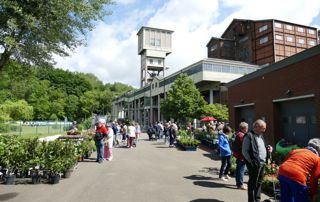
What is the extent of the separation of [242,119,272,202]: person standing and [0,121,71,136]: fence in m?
24.8

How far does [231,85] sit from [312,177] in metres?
17.1

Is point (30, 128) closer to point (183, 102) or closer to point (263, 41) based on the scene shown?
point (183, 102)

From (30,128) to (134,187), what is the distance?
33.6 m

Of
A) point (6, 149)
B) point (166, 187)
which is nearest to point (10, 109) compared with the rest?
point (6, 149)

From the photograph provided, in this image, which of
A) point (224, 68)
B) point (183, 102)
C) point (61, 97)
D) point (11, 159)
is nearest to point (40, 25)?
point (11, 159)

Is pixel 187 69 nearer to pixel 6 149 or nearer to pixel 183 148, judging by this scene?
pixel 183 148

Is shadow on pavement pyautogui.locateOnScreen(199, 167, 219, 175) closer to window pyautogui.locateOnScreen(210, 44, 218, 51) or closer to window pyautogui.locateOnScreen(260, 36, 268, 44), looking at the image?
window pyautogui.locateOnScreen(260, 36, 268, 44)

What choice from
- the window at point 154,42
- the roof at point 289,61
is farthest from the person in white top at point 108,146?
Result: the window at point 154,42

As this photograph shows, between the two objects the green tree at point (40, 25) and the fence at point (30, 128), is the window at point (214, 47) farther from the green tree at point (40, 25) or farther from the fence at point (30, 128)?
the green tree at point (40, 25)

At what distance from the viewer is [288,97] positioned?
13.6 metres

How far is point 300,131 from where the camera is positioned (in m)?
13.3

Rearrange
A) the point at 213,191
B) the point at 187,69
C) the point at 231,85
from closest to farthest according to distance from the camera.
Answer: the point at 213,191, the point at 231,85, the point at 187,69

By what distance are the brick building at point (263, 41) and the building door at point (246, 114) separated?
112 feet

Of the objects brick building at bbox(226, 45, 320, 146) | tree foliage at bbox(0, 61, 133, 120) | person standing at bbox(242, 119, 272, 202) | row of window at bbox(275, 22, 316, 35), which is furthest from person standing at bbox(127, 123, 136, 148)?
row of window at bbox(275, 22, 316, 35)
